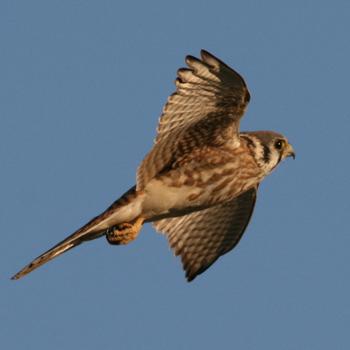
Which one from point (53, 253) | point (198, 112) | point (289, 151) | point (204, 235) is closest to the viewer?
point (53, 253)

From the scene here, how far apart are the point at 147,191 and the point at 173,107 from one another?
0.88 m

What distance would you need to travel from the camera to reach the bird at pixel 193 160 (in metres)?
11.5

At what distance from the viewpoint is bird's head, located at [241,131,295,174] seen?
12328 mm

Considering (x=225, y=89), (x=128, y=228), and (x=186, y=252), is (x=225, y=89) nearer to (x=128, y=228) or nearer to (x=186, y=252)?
(x=128, y=228)

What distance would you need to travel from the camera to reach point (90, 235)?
38.6ft

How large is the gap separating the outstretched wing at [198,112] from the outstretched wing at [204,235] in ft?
4.99

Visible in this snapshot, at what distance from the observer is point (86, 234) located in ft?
38.3

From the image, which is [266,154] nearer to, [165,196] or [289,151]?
[289,151]

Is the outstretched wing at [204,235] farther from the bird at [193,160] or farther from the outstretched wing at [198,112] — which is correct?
the outstretched wing at [198,112]

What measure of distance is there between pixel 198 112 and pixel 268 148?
106 cm

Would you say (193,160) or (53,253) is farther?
(193,160)

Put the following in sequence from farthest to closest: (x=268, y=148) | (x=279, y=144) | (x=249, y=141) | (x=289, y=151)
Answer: (x=289, y=151) < (x=279, y=144) < (x=268, y=148) < (x=249, y=141)

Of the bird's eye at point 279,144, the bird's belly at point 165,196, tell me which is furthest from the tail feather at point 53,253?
the bird's eye at point 279,144

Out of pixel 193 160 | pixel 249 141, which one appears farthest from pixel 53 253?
pixel 249 141
